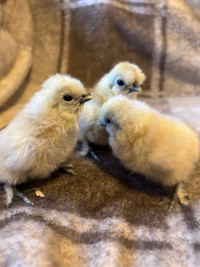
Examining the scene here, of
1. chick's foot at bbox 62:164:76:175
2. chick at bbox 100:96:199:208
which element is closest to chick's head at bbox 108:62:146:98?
chick at bbox 100:96:199:208

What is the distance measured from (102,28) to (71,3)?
28 centimetres

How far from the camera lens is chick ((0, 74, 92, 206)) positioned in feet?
3.46

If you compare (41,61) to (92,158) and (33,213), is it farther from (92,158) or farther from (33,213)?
(33,213)

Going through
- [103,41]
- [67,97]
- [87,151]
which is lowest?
[87,151]

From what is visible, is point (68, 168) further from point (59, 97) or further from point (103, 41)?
point (103, 41)

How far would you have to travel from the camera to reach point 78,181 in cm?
124

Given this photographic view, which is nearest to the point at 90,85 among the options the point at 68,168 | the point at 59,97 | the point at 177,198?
the point at 68,168

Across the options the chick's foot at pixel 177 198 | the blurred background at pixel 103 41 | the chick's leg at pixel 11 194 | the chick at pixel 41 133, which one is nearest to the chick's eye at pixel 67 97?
the chick at pixel 41 133

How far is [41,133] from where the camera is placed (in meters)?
1.07

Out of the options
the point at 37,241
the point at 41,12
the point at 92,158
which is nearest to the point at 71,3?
the point at 41,12

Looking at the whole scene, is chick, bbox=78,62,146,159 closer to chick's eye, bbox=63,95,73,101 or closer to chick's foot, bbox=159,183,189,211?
chick's eye, bbox=63,95,73,101

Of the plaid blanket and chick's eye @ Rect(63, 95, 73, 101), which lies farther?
chick's eye @ Rect(63, 95, 73, 101)

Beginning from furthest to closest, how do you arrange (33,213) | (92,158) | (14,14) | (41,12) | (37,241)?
(41,12) < (14,14) < (92,158) < (33,213) < (37,241)

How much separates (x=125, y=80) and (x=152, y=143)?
0.42 m
